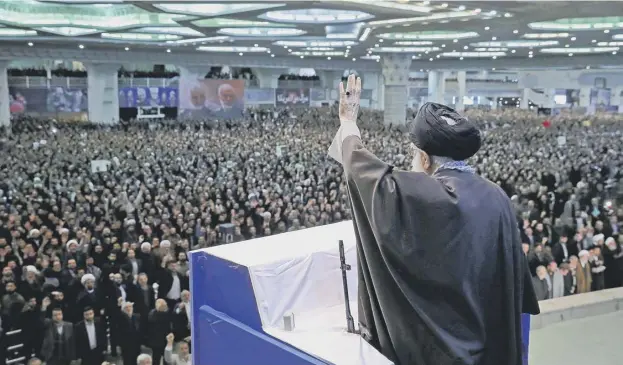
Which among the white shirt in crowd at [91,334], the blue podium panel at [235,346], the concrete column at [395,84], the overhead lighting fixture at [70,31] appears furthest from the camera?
the concrete column at [395,84]

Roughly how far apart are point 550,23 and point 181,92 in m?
20.1

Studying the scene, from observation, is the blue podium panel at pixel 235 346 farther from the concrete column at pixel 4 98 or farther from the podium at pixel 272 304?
the concrete column at pixel 4 98

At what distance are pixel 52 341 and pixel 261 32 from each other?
20.2m

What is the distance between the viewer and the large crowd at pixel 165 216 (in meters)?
7.17

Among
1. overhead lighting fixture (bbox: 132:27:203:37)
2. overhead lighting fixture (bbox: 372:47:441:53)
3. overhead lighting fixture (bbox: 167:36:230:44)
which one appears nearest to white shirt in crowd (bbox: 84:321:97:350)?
overhead lighting fixture (bbox: 132:27:203:37)

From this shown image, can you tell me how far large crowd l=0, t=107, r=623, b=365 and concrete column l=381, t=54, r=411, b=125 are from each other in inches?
385

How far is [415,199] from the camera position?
189 centimetres

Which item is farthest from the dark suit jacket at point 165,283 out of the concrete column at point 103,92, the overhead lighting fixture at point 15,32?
the concrete column at point 103,92

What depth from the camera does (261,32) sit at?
25391mm

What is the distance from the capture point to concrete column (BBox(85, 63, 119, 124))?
35.2 meters

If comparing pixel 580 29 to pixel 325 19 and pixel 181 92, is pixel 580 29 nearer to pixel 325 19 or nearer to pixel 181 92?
pixel 325 19

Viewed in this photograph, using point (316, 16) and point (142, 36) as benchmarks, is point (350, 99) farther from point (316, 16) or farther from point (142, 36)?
point (142, 36)

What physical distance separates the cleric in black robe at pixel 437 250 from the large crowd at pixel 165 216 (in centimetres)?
428

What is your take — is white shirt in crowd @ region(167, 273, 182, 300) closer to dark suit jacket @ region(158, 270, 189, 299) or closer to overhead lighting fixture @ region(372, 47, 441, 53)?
dark suit jacket @ region(158, 270, 189, 299)
